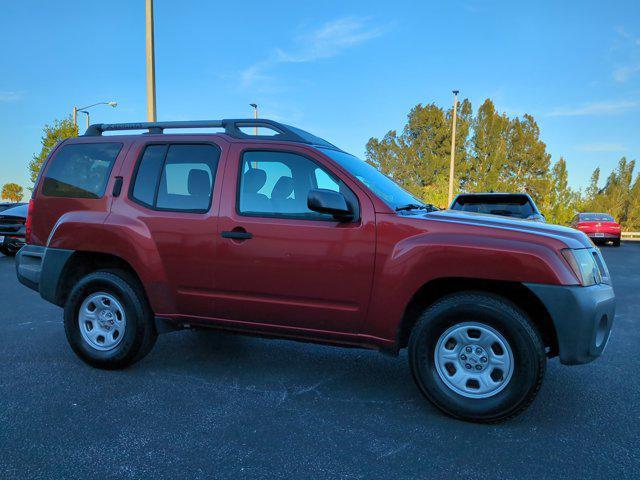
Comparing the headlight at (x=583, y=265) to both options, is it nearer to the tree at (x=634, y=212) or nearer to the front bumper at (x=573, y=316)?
the front bumper at (x=573, y=316)

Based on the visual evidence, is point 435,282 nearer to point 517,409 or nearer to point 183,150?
point 517,409

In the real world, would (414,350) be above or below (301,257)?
below

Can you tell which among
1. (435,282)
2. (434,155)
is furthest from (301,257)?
(434,155)

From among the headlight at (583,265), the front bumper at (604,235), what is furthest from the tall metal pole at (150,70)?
the front bumper at (604,235)

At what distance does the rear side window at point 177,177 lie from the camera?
12.4 feet

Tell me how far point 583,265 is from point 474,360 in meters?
0.91

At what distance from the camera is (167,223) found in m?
3.77

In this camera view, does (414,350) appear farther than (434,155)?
No

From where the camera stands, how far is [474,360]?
3115 mm

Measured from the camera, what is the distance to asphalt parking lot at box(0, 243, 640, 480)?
250 centimetres

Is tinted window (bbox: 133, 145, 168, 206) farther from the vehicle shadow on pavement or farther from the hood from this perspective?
the hood

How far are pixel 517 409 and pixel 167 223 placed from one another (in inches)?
110

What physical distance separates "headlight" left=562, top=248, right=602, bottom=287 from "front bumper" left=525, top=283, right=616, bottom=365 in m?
0.07

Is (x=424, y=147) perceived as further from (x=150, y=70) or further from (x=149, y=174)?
(x=149, y=174)
